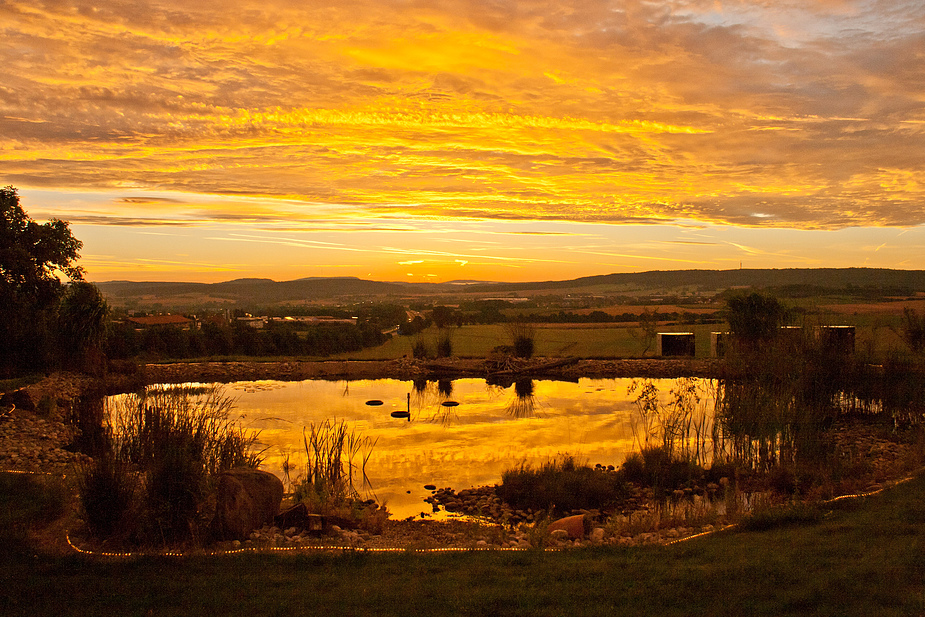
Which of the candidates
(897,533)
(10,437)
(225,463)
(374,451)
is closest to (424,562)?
(225,463)

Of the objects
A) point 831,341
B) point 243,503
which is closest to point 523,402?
point 831,341

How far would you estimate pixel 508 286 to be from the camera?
129750 mm

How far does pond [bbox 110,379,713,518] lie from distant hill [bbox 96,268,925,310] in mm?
48018

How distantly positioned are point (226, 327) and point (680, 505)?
2309 centimetres

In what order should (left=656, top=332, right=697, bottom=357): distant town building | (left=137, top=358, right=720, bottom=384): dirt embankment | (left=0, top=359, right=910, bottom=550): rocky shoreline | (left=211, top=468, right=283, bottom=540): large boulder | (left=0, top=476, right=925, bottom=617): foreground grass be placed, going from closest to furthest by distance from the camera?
1. (left=0, top=476, right=925, bottom=617): foreground grass
2. (left=211, top=468, right=283, bottom=540): large boulder
3. (left=0, top=359, right=910, bottom=550): rocky shoreline
4. (left=137, top=358, right=720, bottom=384): dirt embankment
5. (left=656, top=332, right=697, bottom=357): distant town building

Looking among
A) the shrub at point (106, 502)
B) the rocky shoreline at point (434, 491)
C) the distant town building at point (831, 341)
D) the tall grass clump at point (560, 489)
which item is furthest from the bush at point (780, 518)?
the distant town building at point (831, 341)

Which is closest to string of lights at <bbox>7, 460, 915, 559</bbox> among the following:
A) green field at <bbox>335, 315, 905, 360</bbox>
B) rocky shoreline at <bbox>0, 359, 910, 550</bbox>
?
rocky shoreline at <bbox>0, 359, 910, 550</bbox>

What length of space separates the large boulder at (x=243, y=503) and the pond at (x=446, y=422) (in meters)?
1.84

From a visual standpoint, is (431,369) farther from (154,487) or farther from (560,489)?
(154,487)

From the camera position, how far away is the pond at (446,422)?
34.1 ft

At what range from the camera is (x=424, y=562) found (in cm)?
564

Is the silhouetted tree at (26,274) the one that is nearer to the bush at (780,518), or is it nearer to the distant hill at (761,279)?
the bush at (780,518)

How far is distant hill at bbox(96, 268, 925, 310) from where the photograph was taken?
59.2m

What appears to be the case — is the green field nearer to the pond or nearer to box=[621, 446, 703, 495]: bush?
the pond
